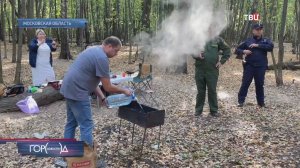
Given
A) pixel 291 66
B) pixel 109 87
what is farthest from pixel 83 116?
pixel 291 66

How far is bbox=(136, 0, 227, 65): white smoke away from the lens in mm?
9284

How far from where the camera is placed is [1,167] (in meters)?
6.02

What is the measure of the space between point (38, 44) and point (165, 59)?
7797 millimetres

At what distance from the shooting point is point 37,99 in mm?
9758

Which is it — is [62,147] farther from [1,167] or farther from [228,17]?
[228,17]

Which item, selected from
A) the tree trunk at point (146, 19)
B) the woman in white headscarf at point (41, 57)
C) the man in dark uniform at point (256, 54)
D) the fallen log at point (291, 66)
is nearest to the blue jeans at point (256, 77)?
the man in dark uniform at point (256, 54)

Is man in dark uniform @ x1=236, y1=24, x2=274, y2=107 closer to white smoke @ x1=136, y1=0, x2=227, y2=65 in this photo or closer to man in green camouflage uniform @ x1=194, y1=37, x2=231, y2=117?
white smoke @ x1=136, y1=0, x2=227, y2=65

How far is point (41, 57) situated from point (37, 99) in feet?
3.99

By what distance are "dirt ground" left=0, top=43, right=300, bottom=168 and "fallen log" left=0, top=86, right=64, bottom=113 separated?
17 cm

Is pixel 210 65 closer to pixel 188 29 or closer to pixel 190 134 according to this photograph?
pixel 190 134

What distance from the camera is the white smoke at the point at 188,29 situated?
30.5 ft

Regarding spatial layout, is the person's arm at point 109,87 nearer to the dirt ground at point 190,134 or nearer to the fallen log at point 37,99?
the dirt ground at point 190,134

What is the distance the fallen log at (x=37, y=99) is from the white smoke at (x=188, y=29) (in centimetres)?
371

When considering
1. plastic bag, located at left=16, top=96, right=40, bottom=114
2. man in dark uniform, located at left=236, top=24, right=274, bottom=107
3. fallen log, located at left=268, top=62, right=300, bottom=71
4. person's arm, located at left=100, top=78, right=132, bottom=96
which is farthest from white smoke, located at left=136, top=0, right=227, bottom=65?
fallen log, located at left=268, top=62, right=300, bottom=71
